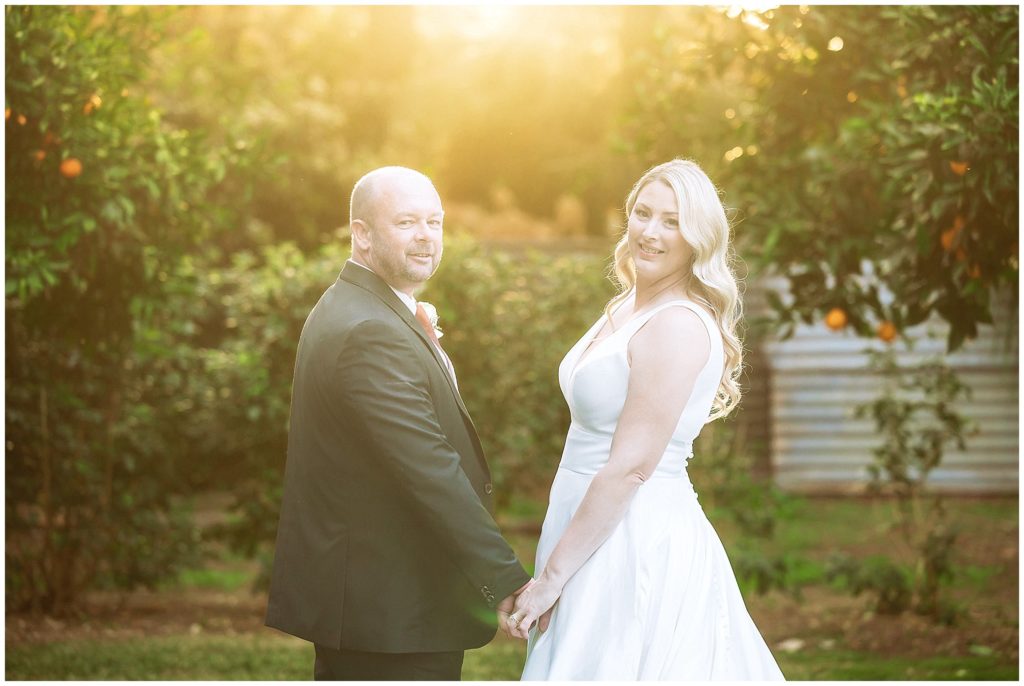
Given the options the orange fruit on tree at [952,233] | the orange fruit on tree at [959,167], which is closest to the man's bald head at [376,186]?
the orange fruit on tree at [959,167]

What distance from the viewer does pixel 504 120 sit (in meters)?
32.1

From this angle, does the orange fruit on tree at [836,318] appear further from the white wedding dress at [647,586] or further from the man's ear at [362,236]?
the man's ear at [362,236]

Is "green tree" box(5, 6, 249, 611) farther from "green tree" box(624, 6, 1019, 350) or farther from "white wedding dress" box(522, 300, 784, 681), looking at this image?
"white wedding dress" box(522, 300, 784, 681)

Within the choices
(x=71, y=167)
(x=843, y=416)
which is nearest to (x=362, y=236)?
(x=71, y=167)

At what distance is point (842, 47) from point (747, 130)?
43.6 inches

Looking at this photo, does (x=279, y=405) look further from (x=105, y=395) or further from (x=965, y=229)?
(x=965, y=229)

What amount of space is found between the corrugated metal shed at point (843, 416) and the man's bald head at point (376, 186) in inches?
453

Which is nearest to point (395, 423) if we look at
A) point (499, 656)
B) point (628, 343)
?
point (628, 343)

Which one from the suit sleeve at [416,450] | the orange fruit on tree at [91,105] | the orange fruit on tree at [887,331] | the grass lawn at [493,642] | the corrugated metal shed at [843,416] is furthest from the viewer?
the corrugated metal shed at [843,416]

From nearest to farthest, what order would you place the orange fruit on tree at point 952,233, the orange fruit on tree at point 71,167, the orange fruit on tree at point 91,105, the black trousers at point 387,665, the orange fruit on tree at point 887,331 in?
the black trousers at point 387,665, the orange fruit on tree at point 952,233, the orange fruit on tree at point 71,167, the orange fruit on tree at point 91,105, the orange fruit on tree at point 887,331

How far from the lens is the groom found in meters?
3.62

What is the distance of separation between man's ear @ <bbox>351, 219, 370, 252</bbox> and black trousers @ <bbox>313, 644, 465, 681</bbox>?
1.38m

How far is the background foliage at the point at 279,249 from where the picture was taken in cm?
607

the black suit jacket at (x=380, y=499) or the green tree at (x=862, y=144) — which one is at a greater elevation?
the green tree at (x=862, y=144)
